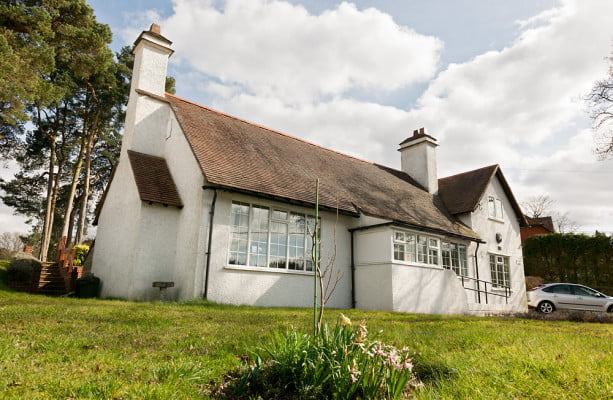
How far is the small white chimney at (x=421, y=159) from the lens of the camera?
77.3ft

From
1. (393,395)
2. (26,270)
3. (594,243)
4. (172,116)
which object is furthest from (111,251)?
(594,243)

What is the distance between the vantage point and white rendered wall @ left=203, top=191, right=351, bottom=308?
1180 cm

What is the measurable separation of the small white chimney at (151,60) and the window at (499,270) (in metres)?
18.1

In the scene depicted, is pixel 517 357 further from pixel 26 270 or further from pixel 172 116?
pixel 26 270

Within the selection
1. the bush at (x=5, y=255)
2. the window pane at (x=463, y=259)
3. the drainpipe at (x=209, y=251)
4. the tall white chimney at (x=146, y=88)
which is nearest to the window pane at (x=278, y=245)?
the drainpipe at (x=209, y=251)

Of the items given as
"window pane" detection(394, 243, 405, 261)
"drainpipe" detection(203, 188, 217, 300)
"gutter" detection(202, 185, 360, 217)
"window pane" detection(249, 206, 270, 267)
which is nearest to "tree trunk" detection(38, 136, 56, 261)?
"drainpipe" detection(203, 188, 217, 300)

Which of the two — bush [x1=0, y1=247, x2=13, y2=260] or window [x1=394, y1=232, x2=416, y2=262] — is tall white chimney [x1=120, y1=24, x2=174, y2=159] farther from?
bush [x1=0, y1=247, x2=13, y2=260]

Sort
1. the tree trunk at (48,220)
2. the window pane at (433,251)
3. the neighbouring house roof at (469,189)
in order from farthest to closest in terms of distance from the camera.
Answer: the tree trunk at (48,220) < the neighbouring house roof at (469,189) < the window pane at (433,251)

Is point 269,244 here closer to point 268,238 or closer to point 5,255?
point 268,238

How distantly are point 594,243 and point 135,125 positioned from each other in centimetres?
2680

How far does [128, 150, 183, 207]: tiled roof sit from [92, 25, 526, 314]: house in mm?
42

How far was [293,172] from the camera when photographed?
15.6 metres

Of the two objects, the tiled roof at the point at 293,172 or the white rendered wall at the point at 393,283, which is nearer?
the tiled roof at the point at 293,172

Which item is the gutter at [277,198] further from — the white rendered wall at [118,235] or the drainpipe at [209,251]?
the white rendered wall at [118,235]
